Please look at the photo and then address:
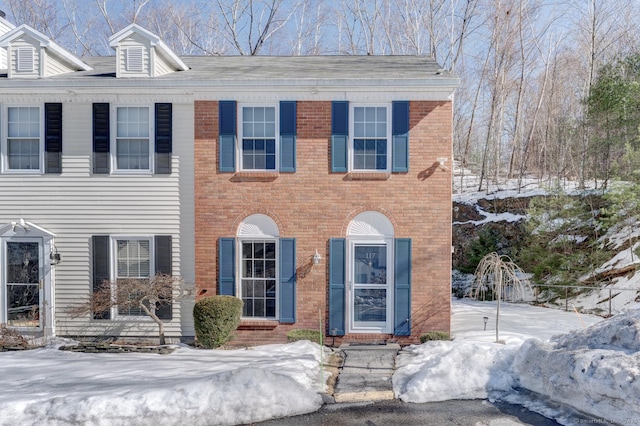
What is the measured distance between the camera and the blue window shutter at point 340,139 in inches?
374

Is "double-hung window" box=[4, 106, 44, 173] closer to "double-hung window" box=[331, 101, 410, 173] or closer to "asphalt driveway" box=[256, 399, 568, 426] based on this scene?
"double-hung window" box=[331, 101, 410, 173]

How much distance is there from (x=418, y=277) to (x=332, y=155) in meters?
3.16

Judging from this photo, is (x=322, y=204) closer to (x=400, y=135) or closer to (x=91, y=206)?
(x=400, y=135)

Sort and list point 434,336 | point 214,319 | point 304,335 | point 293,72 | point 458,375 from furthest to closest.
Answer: point 293,72 → point 304,335 → point 434,336 → point 214,319 → point 458,375

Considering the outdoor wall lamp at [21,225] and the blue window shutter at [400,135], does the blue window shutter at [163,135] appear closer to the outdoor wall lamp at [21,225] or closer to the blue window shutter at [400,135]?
the outdoor wall lamp at [21,225]

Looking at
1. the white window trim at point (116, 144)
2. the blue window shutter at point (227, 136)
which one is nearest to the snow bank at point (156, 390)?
the white window trim at point (116, 144)

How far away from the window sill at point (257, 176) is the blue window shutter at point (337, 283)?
1844mm

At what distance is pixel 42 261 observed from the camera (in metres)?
9.70

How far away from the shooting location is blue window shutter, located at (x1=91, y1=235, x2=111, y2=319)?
969 centimetres

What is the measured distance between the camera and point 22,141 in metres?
9.77

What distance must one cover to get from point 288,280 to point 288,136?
307 centimetres

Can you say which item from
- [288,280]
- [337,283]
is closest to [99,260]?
[288,280]

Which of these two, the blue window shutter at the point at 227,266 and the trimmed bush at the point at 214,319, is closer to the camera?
the trimmed bush at the point at 214,319

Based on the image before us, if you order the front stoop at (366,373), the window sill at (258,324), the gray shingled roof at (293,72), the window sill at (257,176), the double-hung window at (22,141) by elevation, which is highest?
the gray shingled roof at (293,72)
